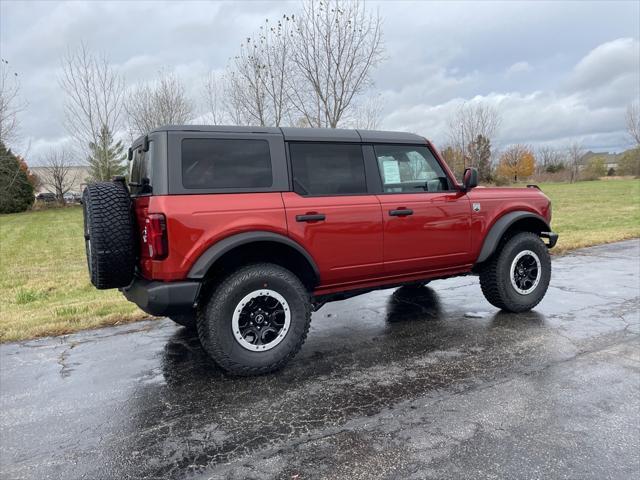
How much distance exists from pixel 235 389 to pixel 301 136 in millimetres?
2162

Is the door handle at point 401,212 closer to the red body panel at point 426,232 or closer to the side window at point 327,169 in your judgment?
the red body panel at point 426,232

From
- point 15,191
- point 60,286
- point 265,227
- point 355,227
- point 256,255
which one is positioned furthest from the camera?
point 15,191

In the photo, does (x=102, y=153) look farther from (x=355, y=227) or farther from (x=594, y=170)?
(x=594, y=170)

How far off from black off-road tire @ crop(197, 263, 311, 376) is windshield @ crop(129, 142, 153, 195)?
0.99 m

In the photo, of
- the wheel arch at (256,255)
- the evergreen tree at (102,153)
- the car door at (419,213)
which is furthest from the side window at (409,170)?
the evergreen tree at (102,153)

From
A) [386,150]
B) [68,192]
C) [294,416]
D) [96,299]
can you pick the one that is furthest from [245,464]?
[68,192]

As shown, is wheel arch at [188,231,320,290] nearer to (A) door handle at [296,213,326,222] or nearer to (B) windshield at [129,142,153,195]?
(A) door handle at [296,213,326,222]

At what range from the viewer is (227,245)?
3.59m

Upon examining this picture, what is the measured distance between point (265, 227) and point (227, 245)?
1.15ft

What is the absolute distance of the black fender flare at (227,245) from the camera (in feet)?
11.6

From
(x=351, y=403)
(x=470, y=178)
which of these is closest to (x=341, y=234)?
(x=351, y=403)

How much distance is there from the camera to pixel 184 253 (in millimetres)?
3502

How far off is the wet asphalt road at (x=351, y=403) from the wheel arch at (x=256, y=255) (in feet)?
2.58

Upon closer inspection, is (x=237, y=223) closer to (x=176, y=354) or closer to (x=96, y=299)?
(x=176, y=354)
